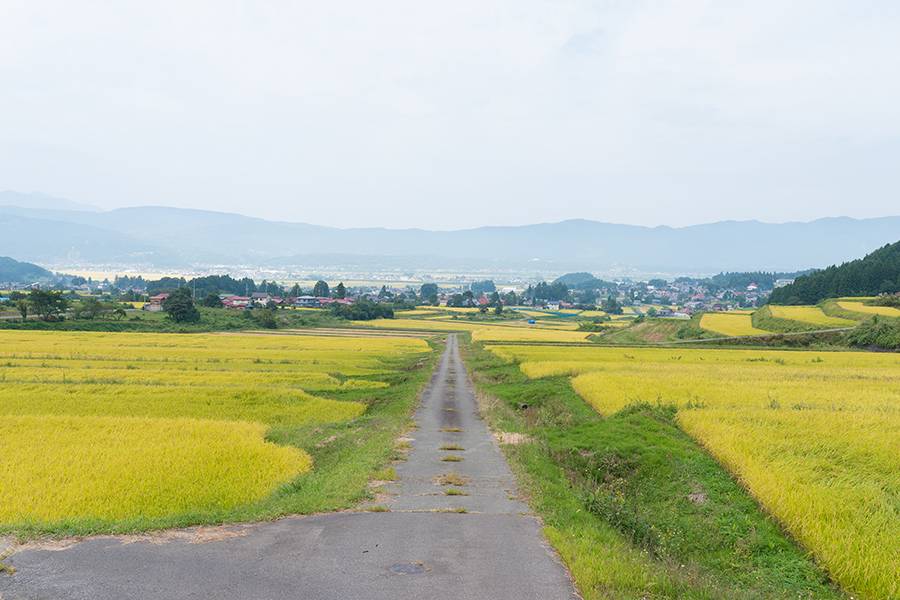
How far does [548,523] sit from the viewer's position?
9.86m

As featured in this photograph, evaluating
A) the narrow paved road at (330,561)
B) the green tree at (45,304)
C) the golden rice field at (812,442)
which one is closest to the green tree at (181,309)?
the green tree at (45,304)

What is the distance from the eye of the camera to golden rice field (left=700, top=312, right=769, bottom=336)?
58.7m

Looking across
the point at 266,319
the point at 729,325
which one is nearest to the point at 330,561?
the point at 729,325

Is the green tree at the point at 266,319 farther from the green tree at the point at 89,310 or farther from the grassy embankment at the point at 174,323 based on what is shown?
the green tree at the point at 89,310

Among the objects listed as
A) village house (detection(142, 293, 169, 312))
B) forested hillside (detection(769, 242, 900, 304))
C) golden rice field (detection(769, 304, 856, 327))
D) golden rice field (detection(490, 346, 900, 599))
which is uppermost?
forested hillside (detection(769, 242, 900, 304))

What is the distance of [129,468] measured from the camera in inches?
509

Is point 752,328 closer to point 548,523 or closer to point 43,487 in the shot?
point 548,523

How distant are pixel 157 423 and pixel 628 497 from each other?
45.4 ft

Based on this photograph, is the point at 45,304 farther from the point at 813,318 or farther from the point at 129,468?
the point at 813,318

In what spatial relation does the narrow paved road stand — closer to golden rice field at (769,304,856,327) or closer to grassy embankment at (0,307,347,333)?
A: golden rice field at (769,304,856,327)

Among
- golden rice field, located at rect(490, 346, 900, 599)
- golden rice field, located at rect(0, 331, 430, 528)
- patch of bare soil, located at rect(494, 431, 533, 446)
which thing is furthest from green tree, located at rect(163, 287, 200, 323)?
patch of bare soil, located at rect(494, 431, 533, 446)

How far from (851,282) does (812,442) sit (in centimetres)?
9736

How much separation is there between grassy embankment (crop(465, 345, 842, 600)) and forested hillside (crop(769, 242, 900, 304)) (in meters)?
93.2

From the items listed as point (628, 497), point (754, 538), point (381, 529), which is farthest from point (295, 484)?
point (754, 538)
